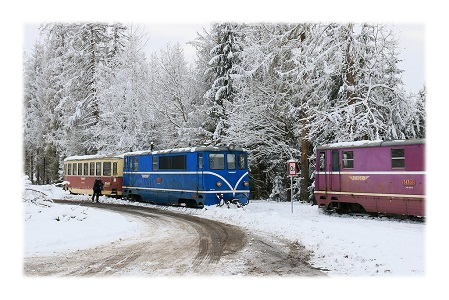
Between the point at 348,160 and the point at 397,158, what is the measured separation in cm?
225

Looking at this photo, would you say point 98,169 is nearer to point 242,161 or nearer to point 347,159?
point 242,161

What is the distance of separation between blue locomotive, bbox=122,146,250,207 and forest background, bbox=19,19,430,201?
4049 mm

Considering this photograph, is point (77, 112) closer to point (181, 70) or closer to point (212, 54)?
point (181, 70)

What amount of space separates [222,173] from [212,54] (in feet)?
34.0

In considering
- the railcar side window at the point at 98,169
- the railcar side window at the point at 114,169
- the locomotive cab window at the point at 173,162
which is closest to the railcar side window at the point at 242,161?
the locomotive cab window at the point at 173,162

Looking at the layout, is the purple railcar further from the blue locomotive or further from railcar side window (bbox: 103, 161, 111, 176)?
railcar side window (bbox: 103, 161, 111, 176)

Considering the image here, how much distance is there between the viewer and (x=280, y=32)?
2391 centimetres

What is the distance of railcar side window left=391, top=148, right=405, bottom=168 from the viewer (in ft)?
51.1

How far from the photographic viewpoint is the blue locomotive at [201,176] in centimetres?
2027

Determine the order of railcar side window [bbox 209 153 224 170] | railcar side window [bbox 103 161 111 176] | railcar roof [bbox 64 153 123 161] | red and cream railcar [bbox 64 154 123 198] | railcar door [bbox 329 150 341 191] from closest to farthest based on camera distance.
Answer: railcar door [bbox 329 150 341 191] < railcar side window [bbox 209 153 224 170] < red and cream railcar [bbox 64 154 123 198] < railcar roof [bbox 64 153 123 161] < railcar side window [bbox 103 161 111 176]

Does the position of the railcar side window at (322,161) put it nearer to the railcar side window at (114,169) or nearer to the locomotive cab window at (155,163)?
the locomotive cab window at (155,163)

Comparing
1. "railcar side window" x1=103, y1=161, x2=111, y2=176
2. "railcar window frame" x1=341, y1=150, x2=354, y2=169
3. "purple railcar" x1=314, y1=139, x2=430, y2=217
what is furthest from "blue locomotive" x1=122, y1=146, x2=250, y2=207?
"railcar side window" x1=103, y1=161, x2=111, y2=176

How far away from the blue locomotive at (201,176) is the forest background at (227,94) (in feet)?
13.3
